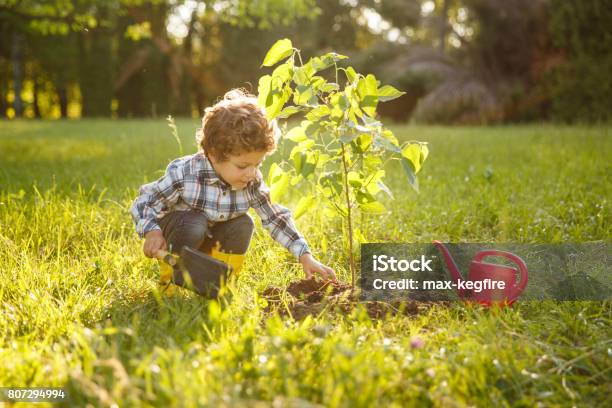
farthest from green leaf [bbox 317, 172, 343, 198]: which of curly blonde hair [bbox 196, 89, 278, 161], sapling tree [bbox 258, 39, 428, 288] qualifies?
curly blonde hair [bbox 196, 89, 278, 161]

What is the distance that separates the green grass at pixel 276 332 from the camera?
1.48m

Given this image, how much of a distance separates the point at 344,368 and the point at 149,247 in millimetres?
1078

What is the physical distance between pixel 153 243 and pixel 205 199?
1.12 feet

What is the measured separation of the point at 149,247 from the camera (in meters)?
2.18

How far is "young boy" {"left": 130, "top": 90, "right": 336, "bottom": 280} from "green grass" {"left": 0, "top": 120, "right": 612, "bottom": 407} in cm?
20

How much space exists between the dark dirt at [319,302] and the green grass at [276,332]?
0.07m

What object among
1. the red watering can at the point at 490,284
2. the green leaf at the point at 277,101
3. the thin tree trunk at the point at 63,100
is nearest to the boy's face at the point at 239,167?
the green leaf at the point at 277,101

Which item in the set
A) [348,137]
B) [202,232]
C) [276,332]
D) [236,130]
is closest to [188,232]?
[202,232]

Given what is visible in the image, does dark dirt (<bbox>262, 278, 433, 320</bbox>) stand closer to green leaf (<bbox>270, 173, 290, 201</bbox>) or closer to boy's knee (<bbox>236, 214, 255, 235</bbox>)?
boy's knee (<bbox>236, 214, 255, 235</bbox>)

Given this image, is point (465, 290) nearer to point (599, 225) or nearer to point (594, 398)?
point (594, 398)

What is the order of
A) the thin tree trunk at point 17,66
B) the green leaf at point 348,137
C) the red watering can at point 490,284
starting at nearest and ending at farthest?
the green leaf at point 348,137 < the red watering can at point 490,284 < the thin tree trunk at point 17,66

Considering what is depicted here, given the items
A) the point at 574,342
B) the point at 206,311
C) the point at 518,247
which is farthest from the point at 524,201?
the point at 206,311

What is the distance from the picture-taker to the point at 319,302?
7.14 feet

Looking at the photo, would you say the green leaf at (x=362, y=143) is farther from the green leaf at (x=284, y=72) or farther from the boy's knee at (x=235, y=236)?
the boy's knee at (x=235, y=236)
